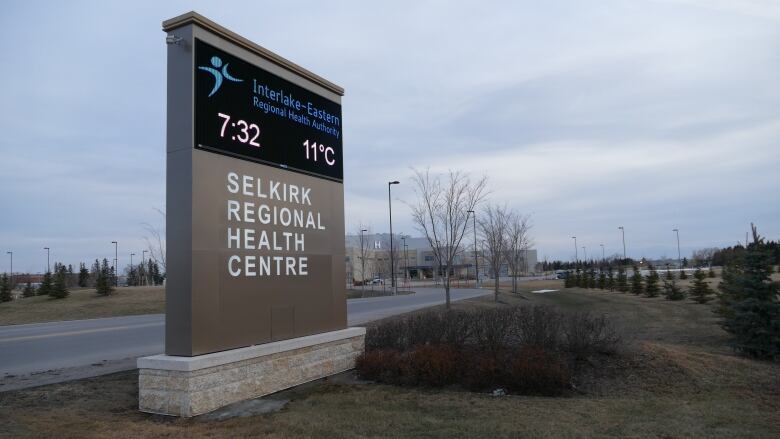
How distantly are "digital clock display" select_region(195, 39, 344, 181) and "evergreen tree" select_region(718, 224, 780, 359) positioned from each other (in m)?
8.54

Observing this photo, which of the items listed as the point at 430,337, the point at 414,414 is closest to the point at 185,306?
the point at 414,414

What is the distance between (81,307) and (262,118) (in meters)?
28.8

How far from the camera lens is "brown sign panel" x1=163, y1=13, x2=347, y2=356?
23.4ft

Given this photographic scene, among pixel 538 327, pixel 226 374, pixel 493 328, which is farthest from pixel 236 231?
pixel 538 327

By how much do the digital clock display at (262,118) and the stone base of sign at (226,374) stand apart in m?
2.74

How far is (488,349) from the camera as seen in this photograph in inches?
373

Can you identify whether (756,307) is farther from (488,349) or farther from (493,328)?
(488,349)

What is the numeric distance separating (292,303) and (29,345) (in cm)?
1153

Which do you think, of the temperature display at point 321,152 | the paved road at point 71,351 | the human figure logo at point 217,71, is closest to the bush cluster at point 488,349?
the temperature display at point 321,152

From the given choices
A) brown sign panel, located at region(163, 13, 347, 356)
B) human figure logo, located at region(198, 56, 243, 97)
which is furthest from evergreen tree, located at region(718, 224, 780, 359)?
human figure logo, located at region(198, 56, 243, 97)

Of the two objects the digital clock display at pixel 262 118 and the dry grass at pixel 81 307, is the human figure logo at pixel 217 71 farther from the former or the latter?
the dry grass at pixel 81 307

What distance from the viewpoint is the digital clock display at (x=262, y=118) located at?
7.63m

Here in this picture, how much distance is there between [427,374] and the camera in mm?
8539

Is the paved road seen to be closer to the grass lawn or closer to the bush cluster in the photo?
the grass lawn
